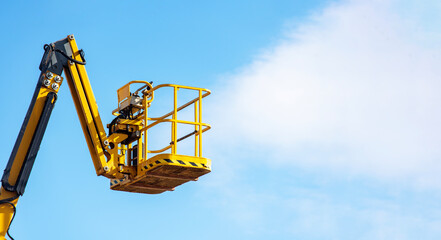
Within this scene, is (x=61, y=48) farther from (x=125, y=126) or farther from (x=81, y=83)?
(x=125, y=126)

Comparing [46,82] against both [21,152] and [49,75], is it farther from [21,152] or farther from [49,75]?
[21,152]

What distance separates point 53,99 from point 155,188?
9.52ft

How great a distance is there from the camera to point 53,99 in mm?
15508

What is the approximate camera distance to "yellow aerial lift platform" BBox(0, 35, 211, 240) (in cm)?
1495

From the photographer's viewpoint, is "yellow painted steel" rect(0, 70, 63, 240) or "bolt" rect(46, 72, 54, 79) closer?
"yellow painted steel" rect(0, 70, 63, 240)

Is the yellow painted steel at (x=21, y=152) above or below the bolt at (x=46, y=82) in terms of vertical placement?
below

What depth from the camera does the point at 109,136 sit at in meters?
16.1

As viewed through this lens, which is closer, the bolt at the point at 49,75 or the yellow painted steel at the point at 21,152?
the yellow painted steel at the point at 21,152

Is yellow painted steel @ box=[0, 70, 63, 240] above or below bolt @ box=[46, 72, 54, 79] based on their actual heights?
below

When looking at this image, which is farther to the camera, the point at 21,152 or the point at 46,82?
the point at 46,82

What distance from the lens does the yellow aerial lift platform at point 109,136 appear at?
14.9m

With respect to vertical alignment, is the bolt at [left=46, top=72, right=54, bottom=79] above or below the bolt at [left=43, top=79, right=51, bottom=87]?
above

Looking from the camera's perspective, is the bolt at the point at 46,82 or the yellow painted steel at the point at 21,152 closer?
the yellow painted steel at the point at 21,152

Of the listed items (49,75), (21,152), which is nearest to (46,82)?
(49,75)
